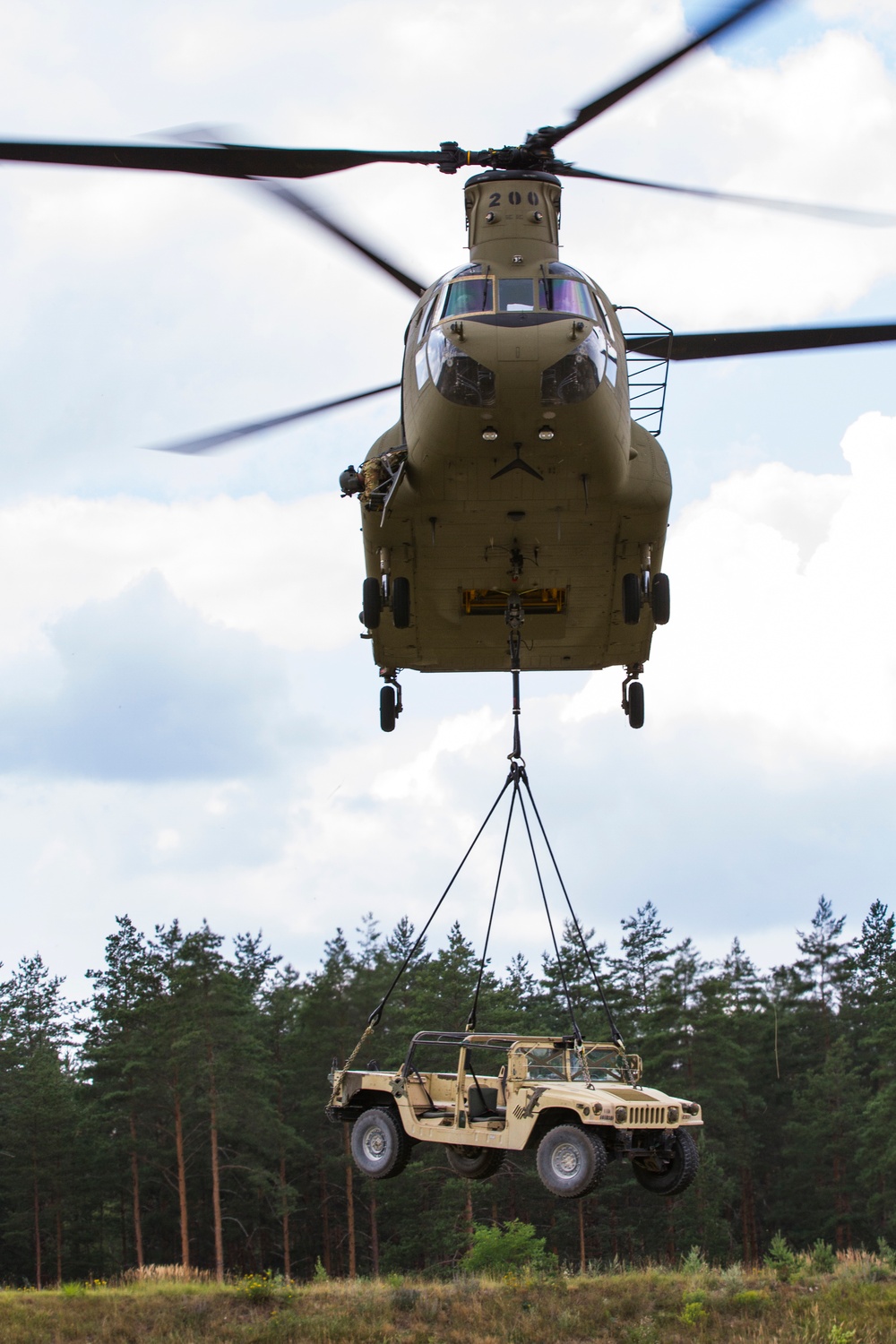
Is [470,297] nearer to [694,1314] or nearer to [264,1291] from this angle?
[694,1314]

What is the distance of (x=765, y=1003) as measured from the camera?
54.9m

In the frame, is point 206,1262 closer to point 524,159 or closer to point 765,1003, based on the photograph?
point 765,1003

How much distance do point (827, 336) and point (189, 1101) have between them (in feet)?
115

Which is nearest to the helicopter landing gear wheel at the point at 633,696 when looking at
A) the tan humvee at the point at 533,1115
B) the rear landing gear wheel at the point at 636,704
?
the rear landing gear wheel at the point at 636,704

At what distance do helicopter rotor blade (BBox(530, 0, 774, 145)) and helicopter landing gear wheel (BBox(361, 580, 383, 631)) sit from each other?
4.66 metres

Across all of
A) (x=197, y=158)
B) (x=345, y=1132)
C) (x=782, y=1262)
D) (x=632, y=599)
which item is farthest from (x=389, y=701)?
(x=345, y=1132)

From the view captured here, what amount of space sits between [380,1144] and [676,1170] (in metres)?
2.67

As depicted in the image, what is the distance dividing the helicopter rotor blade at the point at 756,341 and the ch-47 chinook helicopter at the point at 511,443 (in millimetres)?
19

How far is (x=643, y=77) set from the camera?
35.6 ft

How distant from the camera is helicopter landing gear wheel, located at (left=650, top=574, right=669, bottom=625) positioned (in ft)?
45.7

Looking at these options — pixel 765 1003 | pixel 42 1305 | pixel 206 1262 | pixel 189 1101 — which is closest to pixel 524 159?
pixel 42 1305

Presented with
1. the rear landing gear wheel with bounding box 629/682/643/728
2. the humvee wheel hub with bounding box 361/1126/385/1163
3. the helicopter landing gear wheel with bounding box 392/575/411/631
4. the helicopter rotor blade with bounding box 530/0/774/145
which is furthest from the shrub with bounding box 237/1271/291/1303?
the helicopter rotor blade with bounding box 530/0/774/145

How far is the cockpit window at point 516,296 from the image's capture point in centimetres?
1184

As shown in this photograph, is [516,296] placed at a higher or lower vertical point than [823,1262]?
higher
